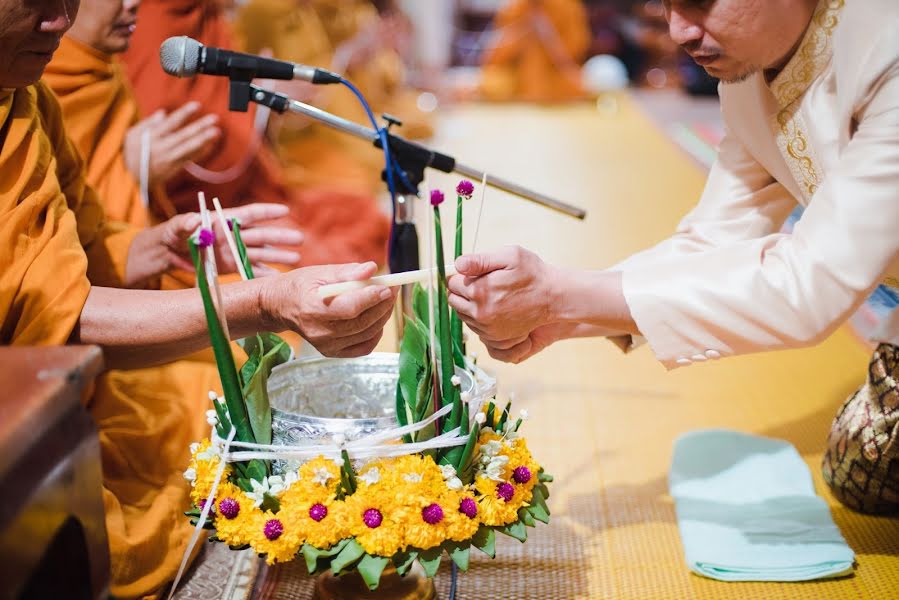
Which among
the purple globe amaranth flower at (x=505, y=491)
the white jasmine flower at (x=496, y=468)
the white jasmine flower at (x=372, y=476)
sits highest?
the white jasmine flower at (x=372, y=476)

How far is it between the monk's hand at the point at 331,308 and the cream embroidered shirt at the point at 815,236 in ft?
1.45

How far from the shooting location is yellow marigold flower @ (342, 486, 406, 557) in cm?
126

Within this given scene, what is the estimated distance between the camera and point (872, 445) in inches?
71.7

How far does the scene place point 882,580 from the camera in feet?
5.49

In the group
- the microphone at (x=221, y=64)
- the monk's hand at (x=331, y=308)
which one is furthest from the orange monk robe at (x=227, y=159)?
the monk's hand at (x=331, y=308)

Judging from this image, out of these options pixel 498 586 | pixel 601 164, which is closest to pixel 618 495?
pixel 498 586

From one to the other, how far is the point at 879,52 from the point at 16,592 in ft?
4.65

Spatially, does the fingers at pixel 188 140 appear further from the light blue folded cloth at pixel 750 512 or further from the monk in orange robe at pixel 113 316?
the light blue folded cloth at pixel 750 512

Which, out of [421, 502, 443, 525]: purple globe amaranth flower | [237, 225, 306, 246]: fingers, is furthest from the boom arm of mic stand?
[421, 502, 443, 525]: purple globe amaranth flower

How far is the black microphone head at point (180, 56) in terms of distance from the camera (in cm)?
161

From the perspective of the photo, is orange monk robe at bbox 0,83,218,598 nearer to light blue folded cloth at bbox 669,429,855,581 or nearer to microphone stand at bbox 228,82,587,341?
microphone stand at bbox 228,82,587,341

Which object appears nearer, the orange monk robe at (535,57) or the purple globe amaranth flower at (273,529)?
the purple globe amaranth flower at (273,529)

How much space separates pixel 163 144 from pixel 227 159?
0.82 metres

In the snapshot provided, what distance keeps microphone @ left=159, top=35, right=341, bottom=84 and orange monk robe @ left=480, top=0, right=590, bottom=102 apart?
767 centimetres
